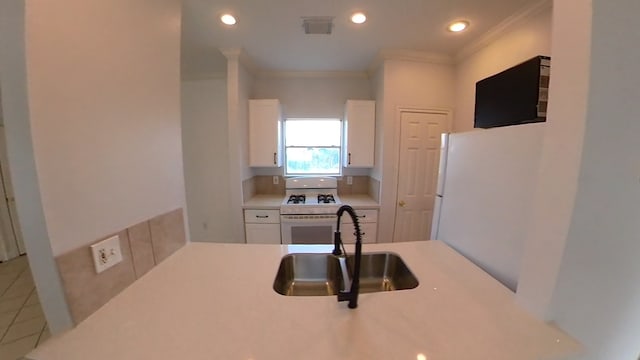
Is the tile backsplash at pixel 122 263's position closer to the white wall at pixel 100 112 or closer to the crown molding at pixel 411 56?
the white wall at pixel 100 112

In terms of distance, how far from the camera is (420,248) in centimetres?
128

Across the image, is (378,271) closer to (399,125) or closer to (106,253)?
(106,253)

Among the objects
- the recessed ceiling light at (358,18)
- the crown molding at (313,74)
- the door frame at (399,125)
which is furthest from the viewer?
the crown molding at (313,74)

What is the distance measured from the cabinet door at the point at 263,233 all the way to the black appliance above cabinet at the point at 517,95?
7.32 feet

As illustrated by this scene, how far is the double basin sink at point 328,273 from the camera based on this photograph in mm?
1214

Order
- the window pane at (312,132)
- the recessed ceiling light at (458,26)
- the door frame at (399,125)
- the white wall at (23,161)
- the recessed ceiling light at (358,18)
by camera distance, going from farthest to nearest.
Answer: the window pane at (312,132) → the door frame at (399,125) → the recessed ceiling light at (458,26) → the recessed ceiling light at (358,18) → the white wall at (23,161)

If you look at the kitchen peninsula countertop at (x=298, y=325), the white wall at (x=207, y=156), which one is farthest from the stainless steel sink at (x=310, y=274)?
the white wall at (x=207, y=156)

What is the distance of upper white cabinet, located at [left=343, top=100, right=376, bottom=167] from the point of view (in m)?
2.83

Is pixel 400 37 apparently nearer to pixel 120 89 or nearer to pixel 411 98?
pixel 411 98

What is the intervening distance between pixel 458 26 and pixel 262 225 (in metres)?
2.86

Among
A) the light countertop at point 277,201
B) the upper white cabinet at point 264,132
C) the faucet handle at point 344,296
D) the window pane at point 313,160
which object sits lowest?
the light countertop at point 277,201

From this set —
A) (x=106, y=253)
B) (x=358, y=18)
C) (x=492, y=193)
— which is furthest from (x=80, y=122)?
(x=358, y=18)

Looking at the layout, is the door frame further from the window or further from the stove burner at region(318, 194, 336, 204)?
the window

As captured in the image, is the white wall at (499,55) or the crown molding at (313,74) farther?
the crown molding at (313,74)
